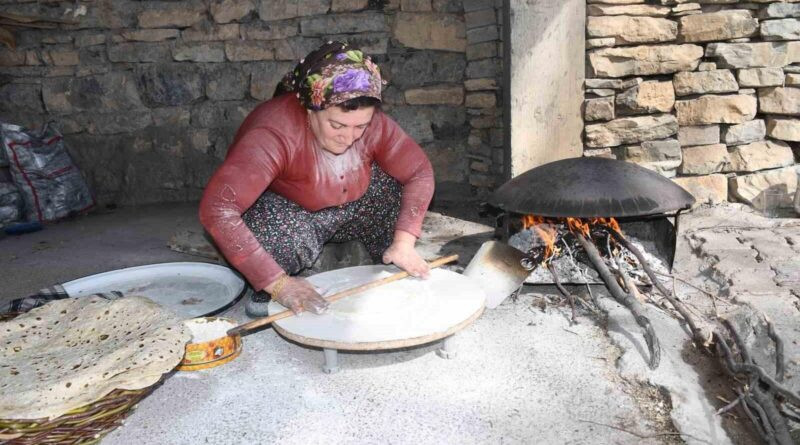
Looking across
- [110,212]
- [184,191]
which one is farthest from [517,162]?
[110,212]

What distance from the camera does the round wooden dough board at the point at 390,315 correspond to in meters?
2.01

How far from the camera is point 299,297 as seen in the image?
7.12ft

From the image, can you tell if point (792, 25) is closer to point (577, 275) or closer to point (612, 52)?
point (612, 52)

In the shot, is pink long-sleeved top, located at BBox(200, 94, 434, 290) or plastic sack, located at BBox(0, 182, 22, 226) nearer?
pink long-sleeved top, located at BBox(200, 94, 434, 290)

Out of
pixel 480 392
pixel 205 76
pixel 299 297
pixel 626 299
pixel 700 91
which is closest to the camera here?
pixel 480 392

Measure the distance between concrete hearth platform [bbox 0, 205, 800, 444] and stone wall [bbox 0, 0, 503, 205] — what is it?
188cm

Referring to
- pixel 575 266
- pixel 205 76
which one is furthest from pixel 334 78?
pixel 205 76

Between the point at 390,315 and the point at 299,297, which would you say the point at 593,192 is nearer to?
the point at 390,315

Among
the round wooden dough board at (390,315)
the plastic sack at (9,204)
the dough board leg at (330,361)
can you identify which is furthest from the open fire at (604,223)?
the plastic sack at (9,204)

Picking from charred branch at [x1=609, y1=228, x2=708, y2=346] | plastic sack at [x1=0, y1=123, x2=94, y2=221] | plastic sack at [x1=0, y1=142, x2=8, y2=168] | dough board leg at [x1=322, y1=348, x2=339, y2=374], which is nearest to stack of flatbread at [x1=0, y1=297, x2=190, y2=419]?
dough board leg at [x1=322, y1=348, x2=339, y2=374]

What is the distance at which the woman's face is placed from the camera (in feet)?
7.36

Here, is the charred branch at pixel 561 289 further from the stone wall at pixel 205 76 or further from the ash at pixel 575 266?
the stone wall at pixel 205 76

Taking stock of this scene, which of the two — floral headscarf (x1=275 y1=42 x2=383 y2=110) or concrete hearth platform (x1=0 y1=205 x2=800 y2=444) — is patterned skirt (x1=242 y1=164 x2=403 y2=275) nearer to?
concrete hearth platform (x1=0 y1=205 x2=800 y2=444)

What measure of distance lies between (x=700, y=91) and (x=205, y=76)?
3.11 m
